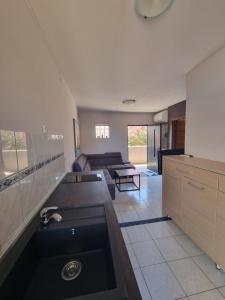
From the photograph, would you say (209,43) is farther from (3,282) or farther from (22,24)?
(3,282)

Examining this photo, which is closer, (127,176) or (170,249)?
(170,249)

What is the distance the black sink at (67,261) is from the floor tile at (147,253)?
99cm

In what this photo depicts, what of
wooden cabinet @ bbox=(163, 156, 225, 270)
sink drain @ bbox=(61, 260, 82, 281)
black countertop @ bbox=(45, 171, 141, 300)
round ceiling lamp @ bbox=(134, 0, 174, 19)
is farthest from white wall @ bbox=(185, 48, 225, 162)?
sink drain @ bbox=(61, 260, 82, 281)

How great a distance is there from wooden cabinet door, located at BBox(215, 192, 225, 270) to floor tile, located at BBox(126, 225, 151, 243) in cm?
78

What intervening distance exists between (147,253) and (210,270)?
63 cm

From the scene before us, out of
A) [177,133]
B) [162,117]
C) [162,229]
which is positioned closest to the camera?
[162,229]

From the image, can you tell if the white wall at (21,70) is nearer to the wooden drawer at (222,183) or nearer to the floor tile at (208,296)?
the wooden drawer at (222,183)

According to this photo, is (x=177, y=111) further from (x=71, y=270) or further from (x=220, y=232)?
(x=71, y=270)

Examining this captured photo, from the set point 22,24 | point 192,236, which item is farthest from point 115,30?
point 192,236

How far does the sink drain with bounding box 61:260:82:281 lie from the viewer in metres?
0.76

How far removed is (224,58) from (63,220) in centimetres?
237

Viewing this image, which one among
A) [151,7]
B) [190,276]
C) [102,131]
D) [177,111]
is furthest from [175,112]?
[190,276]

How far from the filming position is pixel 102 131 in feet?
19.3

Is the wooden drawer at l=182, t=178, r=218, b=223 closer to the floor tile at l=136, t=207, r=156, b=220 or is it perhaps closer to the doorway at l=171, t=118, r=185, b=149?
the floor tile at l=136, t=207, r=156, b=220
